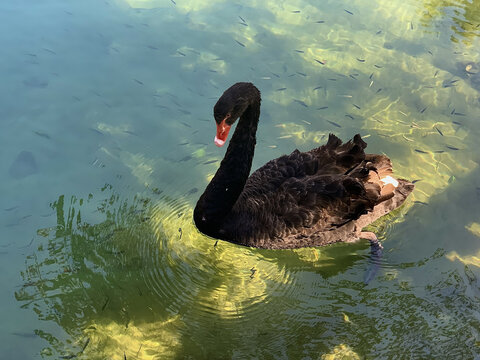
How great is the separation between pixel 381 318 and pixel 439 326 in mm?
492

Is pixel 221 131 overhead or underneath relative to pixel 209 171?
overhead

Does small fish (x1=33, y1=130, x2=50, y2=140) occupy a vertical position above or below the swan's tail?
below

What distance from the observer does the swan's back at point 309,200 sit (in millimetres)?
4426

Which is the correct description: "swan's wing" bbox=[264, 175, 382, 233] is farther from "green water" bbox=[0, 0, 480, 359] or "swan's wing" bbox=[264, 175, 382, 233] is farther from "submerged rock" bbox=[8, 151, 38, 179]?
"submerged rock" bbox=[8, 151, 38, 179]

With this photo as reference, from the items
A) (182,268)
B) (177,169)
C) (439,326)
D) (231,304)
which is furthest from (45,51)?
(439,326)

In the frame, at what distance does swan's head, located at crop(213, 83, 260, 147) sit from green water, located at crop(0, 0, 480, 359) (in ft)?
4.01

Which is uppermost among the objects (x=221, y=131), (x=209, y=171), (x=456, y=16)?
(x=456, y=16)

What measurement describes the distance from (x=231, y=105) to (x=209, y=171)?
5.10 feet

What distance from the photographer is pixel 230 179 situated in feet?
14.5

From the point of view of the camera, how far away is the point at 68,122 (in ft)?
18.9

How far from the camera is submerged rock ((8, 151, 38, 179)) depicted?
512 centimetres

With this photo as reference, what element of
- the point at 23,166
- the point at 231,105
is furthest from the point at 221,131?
the point at 23,166

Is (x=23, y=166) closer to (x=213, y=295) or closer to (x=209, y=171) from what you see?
(x=209, y=171)

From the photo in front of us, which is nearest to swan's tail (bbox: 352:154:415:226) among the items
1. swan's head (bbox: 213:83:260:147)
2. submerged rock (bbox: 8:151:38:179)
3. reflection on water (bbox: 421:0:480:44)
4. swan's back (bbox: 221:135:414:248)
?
swan's back (bbox: 221:135:414:248)
